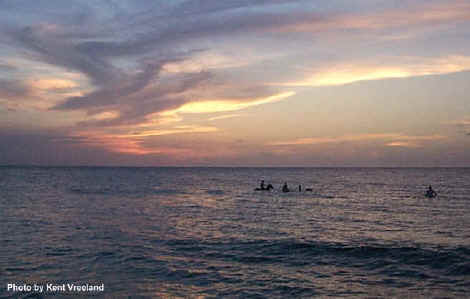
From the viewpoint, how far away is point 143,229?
29.8 meters

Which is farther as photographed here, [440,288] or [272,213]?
[272,213]

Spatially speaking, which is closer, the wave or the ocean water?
the ocean water

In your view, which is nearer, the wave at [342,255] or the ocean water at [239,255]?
the ocean water at [239,255]

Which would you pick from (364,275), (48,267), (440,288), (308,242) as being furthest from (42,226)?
(440,288)

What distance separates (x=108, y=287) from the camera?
1550 cm

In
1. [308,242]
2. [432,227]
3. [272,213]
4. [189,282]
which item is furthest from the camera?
[272,213]

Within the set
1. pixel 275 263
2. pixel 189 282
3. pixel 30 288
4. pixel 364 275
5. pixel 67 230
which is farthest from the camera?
pixel 67 230

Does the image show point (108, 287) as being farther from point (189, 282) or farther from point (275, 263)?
point (275, 263)

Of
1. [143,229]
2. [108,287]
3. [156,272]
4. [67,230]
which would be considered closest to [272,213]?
[143,229]

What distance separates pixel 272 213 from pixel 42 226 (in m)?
21.6

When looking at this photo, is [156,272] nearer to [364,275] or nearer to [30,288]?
[30,288]

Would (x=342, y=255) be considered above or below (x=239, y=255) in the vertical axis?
below

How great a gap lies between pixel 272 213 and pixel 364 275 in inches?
875

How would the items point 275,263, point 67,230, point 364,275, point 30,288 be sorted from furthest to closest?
point 67,230, point 275,263, point 364,275, point 30,288
